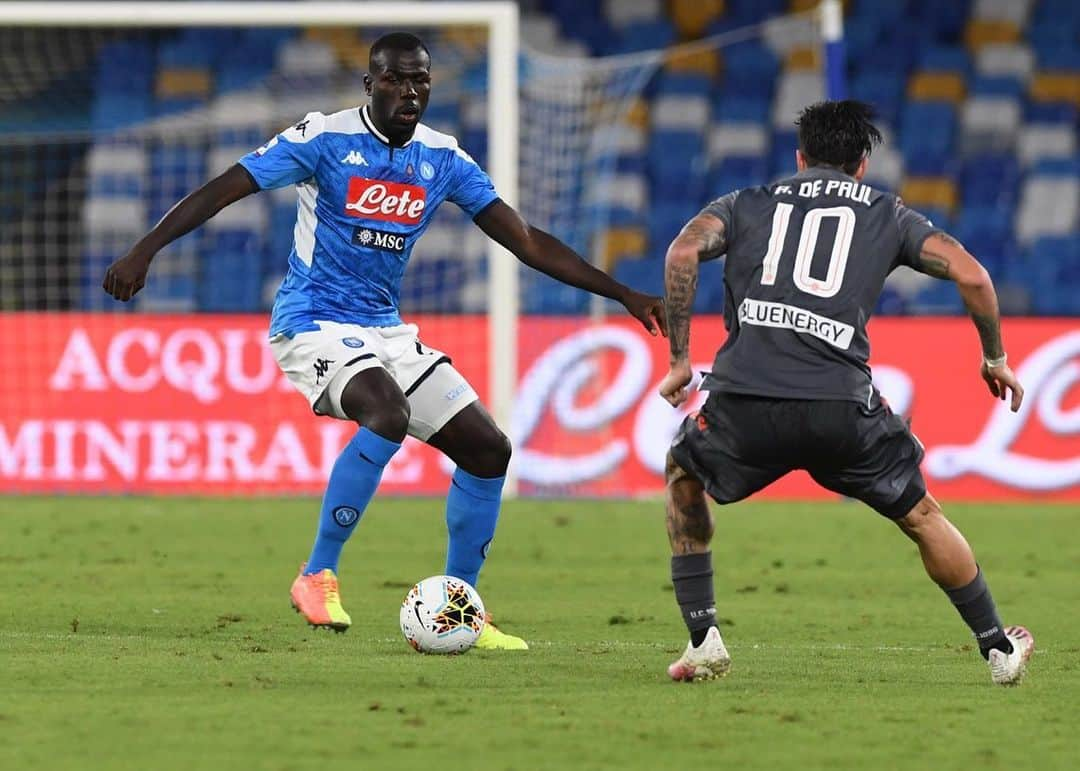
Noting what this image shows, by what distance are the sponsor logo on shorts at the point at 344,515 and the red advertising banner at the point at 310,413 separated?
7260mm

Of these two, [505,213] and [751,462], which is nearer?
[751,462]

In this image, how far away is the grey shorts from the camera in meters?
5.94

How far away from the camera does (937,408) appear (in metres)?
14.6

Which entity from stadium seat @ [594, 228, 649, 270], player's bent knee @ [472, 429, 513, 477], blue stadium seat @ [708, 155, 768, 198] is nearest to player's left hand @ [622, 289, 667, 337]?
player's bent knee @ [472, 429, 513, 477]

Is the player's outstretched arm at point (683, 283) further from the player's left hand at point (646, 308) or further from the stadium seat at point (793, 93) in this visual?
the stadium seat at point (793, 93)

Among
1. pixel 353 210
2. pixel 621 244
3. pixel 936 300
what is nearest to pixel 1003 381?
pixel 353 210

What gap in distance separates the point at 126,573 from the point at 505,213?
10.9 ft

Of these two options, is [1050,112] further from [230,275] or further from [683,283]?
[683,283]

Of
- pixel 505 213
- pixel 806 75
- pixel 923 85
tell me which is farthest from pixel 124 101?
pixel 505 213

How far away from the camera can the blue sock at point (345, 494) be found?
283 inches

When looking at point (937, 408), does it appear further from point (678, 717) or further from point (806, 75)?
point (678, 717)

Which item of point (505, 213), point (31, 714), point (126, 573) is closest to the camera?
point (31, 714)

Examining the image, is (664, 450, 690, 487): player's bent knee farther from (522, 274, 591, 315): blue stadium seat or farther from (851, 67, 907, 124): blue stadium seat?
(851, 67, 907, 124): blue stadium seat

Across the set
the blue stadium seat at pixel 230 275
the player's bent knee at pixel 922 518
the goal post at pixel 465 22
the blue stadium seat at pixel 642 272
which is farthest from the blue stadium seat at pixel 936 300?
the player's bent knee at pixel 922 518
